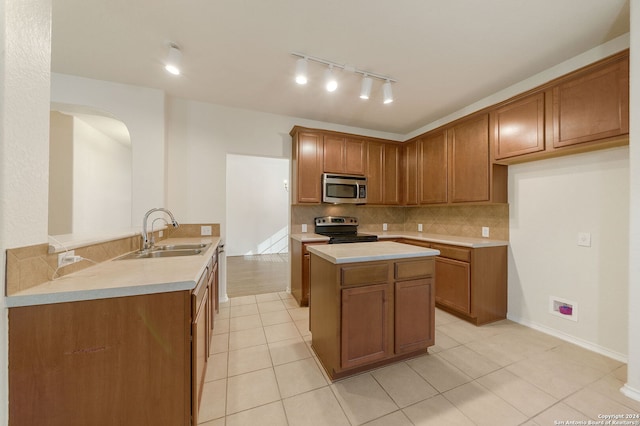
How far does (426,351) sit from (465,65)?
8.94 ft

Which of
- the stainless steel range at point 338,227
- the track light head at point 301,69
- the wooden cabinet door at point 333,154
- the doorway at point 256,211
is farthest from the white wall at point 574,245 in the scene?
the doorway at point 256,211

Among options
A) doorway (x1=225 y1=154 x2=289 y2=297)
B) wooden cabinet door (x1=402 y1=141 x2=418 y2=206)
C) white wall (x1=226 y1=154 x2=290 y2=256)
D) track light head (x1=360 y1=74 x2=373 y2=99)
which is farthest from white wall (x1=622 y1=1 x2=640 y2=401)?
white wall (x1=226 y1=154 x2=290 y2=256)

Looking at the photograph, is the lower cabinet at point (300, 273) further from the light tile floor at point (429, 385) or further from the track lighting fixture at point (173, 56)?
the track lighting fixture at point (173, 56)

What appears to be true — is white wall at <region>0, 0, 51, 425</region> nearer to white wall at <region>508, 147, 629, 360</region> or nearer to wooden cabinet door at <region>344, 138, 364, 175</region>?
wooden cabinet door at <region>344, 138, 364, 175</region>

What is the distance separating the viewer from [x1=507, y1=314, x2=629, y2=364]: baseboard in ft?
6.17

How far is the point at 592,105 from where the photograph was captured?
1.86 m

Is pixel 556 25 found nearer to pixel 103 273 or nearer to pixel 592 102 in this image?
pixel 592 102

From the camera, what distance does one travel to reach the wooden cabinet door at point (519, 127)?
7.20 ft

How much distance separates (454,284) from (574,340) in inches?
40.8

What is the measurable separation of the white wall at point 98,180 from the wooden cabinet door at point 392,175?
4.13m

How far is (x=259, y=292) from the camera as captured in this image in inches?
138

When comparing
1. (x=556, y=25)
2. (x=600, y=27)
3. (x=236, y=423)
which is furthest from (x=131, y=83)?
(x=600, y=27)

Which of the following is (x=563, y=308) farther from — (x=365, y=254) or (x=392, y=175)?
(x=392, y=175)

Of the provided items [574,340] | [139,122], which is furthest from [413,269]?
[139,122]
